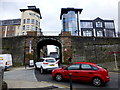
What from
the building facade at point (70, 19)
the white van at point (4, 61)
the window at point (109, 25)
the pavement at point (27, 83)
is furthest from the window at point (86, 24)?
the pavement at point (27, 83)

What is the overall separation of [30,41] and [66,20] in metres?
35.4

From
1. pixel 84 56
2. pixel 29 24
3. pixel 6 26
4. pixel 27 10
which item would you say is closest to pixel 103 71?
pixel 84 56

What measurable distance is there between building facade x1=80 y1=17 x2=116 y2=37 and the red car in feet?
172

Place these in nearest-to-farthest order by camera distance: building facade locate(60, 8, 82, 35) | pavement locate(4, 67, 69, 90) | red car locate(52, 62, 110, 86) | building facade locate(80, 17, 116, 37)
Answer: pavement locate(4, 67, 69, 90) < red car locate(52, 62, 110, 86) < building facade locate(60, 8, 82, 35) < building facade locate(80, 17, 116, 37)

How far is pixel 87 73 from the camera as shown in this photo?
22.7 ft

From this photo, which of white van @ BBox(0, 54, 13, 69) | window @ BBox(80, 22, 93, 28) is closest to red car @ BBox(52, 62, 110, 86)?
white van @ BBox(0, 54, 13, 69)

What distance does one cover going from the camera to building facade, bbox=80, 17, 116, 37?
5875 centimetres

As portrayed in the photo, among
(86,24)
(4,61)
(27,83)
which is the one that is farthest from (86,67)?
(86,24)

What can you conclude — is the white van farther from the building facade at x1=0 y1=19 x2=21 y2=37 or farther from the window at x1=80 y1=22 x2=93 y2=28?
the window at x1=80 y1=22 x2=93 y2=28

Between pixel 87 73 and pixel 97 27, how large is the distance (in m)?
58.1

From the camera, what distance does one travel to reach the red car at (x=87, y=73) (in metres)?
6.52

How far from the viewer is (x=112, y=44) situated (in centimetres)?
2484

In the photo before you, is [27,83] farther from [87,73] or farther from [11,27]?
[11,27]

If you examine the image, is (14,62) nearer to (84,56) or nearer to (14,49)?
(14,49)
